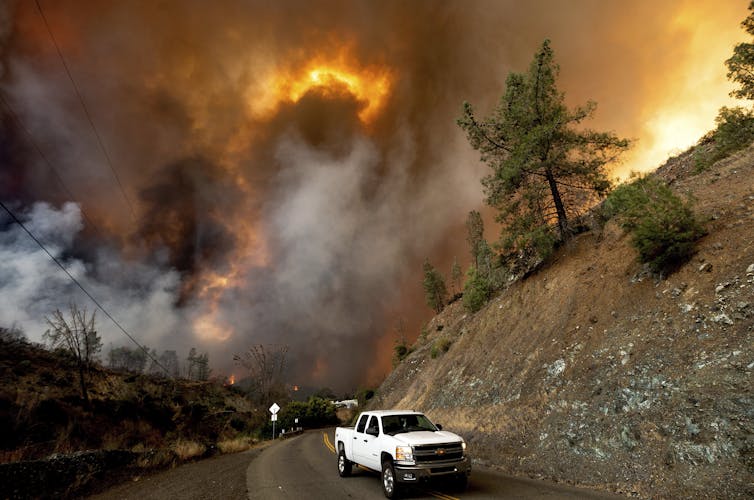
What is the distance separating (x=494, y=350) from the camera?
2098cm

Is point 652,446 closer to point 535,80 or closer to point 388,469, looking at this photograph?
point 388,469

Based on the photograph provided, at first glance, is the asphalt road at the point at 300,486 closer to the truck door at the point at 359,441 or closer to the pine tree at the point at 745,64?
the truck door at the point at 359,441

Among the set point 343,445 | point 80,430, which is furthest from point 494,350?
point 80,430

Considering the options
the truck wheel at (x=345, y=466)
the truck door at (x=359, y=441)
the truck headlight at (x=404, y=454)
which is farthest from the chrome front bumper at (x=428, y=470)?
the truck wheel at (x=345, y=466)

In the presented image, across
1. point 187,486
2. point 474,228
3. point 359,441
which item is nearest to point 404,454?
point 359,441

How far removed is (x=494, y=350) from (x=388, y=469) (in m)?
13.5

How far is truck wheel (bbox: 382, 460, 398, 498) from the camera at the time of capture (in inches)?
338

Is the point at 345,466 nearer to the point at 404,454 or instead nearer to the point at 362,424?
the point at 362,424

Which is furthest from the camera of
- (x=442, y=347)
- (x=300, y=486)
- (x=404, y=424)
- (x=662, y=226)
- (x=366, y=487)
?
(x=442, y=347)

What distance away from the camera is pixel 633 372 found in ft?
35.7

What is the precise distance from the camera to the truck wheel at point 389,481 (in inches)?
338

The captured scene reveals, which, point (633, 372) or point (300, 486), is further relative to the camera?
point (300, 486)

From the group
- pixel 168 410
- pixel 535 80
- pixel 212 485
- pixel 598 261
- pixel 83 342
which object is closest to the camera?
pixel 212 485

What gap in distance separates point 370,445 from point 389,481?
60.9 inches
